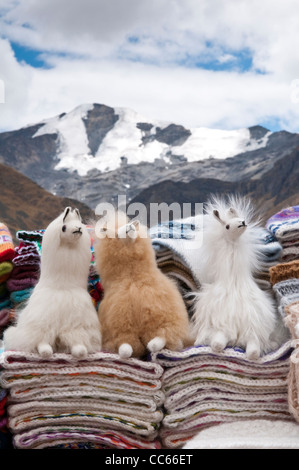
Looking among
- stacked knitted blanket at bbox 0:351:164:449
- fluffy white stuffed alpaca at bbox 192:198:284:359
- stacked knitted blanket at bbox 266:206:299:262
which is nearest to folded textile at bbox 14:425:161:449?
stacked knitted blanket at bbox 0:351:164:449

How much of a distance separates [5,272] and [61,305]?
1.01 ft

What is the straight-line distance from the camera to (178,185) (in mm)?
7242

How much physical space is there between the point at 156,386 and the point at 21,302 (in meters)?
0.48

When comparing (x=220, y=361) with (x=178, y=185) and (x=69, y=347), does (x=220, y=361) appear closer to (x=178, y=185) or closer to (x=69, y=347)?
(x=69, y=347)

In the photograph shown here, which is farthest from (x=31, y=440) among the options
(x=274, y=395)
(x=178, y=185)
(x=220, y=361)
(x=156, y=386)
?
(x=178, y=185)

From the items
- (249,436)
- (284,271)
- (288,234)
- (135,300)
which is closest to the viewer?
(249,436)

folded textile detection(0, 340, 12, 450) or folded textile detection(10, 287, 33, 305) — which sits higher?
folded textile detection(10, 287, 33, 305)

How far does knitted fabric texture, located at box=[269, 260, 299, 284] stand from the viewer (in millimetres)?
1139

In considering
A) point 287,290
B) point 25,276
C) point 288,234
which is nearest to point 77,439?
point 25,276

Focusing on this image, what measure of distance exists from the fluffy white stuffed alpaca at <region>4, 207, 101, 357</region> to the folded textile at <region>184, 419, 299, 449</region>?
312 millimetres

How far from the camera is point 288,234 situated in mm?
1246

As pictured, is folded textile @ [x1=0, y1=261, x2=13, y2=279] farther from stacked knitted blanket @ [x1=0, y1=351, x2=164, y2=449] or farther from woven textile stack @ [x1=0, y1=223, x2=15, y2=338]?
stacked knitted blanket @ [x1=0, y1=351, x2=164, y2=449]

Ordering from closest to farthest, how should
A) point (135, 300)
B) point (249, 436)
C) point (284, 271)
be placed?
point (249, 436) → point (135, 300) → point (284, 271)

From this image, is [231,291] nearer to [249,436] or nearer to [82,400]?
[249,436]
